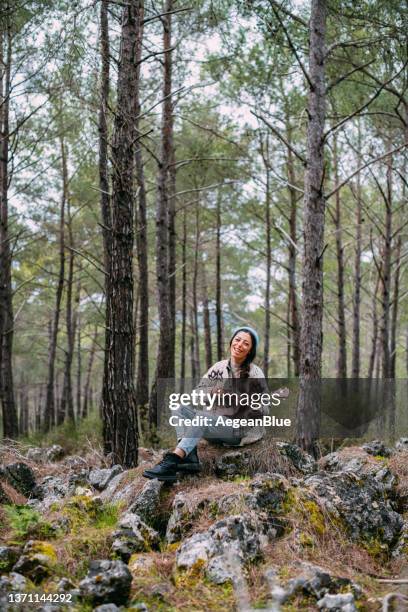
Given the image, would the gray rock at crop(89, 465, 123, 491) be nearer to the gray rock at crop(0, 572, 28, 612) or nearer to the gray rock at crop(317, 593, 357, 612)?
the gray rock at crop(0, 572, 28, 612)

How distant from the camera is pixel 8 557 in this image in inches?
127

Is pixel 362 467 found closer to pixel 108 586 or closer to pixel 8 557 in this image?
pixel 108 586

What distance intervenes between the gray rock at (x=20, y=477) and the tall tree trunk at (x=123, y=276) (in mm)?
983

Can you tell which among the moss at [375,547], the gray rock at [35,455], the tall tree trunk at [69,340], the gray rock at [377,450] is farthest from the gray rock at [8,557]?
the tall tree trunk at [69,340]

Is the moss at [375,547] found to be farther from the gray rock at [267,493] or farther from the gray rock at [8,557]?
the gray rock at [8,557]

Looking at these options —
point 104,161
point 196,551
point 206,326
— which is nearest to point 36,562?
point 196,551

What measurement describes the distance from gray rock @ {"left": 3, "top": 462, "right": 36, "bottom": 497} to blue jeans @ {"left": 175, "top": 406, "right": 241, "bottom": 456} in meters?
1.43

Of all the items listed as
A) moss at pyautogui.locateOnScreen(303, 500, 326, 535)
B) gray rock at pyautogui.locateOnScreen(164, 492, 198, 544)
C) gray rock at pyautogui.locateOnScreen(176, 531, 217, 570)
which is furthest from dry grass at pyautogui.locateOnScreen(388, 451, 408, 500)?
gray rock at pyautogui.locateOnScreen(176, 531, 217, 570)

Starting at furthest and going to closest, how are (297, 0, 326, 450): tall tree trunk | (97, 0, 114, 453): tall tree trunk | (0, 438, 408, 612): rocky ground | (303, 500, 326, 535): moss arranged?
(297, 0, 326, 450): tall tree trunk
(97, 0, 114, 453): tall tree trunk
(303, 500, 326, 535): moss
(0, 438, 408, 612): rocky ground

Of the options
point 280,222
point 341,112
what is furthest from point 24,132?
point 280,222

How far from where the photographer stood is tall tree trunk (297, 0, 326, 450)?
21.5ft

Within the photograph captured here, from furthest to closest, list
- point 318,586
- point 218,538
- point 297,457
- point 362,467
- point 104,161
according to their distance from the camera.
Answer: point 104,161, point 362,467, point 297,457, point 218,538, point 318,586

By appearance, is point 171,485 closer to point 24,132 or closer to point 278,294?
point 24,132

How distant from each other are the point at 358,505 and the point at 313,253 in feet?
11.0
